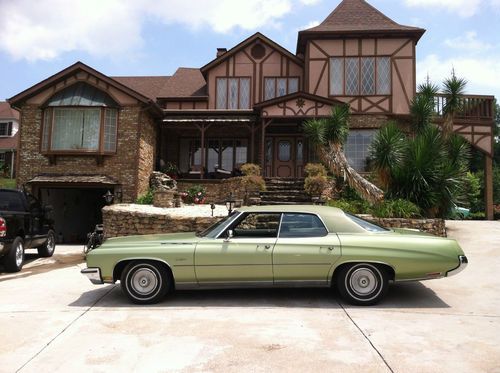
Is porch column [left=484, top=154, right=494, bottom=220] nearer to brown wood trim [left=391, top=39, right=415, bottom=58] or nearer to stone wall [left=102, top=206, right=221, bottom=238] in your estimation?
brown wood trim [left=391, top=39, right=415, bottom=58]

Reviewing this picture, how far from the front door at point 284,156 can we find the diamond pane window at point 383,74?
15.1ft

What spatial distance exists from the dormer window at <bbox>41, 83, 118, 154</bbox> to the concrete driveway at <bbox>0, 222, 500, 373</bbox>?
33.0 ft

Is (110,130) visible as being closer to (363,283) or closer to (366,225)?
(366,225)

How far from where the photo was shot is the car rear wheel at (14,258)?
7949 mm

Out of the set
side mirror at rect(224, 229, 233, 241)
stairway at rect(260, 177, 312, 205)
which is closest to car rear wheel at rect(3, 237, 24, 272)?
side mirror at rect(224, 229, 233, 241)

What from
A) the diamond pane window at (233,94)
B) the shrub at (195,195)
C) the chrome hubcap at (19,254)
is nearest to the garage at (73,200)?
the shrub at (195,195)

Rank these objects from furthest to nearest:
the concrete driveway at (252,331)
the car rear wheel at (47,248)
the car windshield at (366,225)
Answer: the car rear wheel at (47,248) → the car windshield at (366,225) → the concrete driveway at (252,331)

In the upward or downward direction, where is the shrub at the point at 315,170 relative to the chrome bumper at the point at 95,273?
upward

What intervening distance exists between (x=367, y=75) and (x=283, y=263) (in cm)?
1513

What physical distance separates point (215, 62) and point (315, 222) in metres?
15.7

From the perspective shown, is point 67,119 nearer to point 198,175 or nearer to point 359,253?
point 198,175

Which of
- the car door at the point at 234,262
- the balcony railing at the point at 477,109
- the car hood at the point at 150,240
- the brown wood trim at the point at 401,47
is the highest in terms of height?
the brown wood trim at the point at 401,47

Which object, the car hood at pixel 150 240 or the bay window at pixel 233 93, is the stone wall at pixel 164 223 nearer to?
the car hood at pixel 150 240

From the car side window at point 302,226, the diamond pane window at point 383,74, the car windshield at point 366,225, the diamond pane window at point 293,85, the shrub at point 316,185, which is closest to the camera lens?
the car side window at point 302,226
